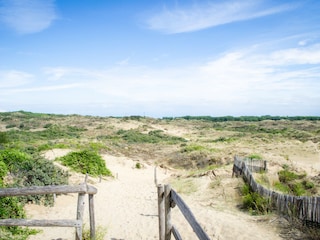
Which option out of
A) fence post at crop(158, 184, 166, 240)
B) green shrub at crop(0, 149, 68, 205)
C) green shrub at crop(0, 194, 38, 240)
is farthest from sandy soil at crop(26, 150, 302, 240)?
fence post at crop(158, 184, 166, 240)

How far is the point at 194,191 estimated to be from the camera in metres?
14.0

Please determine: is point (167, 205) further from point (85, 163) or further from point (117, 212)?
point (85, 163)

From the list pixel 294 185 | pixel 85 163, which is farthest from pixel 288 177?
pixel 85 163

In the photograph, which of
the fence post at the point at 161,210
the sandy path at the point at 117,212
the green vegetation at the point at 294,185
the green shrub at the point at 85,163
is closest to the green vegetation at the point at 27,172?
the sandy path at the point at 117,212

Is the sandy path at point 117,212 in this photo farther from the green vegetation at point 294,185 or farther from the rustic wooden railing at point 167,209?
the green vegetation at point 294,185

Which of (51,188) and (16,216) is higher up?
(51,188)

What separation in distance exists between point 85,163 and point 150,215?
10003 millimetres

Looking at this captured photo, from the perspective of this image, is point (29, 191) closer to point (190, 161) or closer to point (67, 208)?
point (67, 208)

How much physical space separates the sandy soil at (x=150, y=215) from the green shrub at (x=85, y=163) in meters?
2.70

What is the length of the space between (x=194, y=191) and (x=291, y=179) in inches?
192

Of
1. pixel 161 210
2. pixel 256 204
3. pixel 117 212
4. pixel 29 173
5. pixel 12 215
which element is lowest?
pixel 117 212

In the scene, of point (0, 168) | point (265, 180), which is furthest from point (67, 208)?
point (265, 180)

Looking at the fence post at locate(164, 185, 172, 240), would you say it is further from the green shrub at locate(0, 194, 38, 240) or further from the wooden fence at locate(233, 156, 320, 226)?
the wooden fence at locate(233, 156, 320, 226)

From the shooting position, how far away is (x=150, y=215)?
32.2 feet
